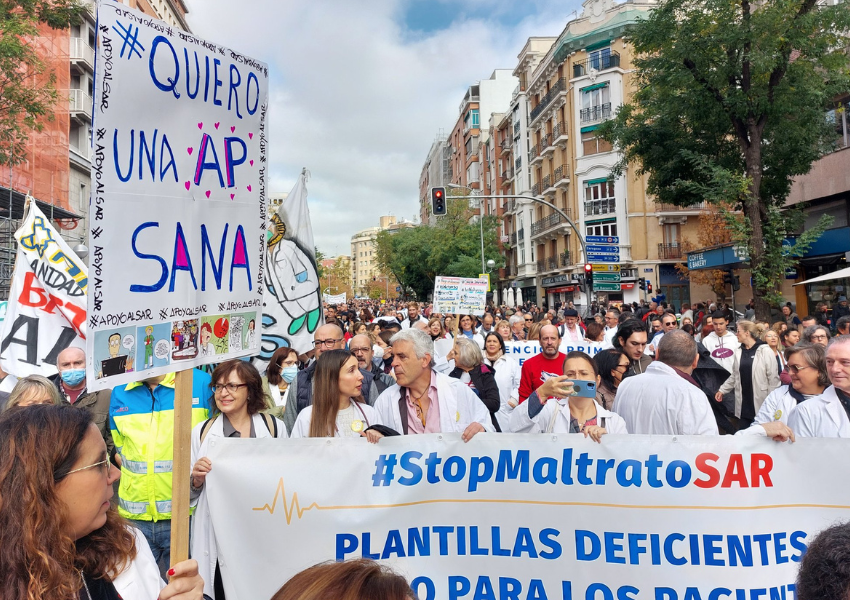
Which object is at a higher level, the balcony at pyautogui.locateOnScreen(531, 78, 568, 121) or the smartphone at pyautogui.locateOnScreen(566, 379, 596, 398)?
the balcony at pyautogui.locateOnScreen(531, 78, 568, 121)

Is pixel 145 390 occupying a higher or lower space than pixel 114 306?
lower

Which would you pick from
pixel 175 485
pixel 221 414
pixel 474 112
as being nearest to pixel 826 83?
pixel 221 414

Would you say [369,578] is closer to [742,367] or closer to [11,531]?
[11,531]

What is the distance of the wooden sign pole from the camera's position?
2.13 meters

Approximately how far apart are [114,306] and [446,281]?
39.0 feet

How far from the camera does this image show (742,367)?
309 inches

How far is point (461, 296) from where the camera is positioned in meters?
13.1

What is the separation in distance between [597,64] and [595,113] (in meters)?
2.96

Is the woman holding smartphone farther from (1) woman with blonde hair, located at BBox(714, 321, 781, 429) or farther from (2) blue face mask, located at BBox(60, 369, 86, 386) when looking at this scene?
(1) woman with blonde hair, located at BBox(714, 321, 781, 429)

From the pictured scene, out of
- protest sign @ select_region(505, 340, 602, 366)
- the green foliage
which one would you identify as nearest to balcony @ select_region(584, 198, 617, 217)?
the green foliage

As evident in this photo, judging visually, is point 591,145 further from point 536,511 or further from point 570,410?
point 536,511

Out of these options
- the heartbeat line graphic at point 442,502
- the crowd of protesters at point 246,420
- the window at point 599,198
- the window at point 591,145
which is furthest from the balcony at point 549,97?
the heartbeat line graphic at point 442,502

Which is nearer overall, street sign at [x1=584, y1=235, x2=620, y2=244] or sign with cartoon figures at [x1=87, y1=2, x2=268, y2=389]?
sign with cartoon figures at [x1=87, y1=2, x2=268, y2=389]

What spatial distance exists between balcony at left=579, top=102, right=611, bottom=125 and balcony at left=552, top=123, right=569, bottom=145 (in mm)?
1981
